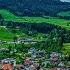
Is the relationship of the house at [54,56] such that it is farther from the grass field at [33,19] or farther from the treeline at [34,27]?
the grass field at [33,19]

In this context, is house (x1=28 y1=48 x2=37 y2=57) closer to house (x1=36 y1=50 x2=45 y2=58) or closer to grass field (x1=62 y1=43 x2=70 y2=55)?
house (x1=36 y1=50 x2=45 y2=58)

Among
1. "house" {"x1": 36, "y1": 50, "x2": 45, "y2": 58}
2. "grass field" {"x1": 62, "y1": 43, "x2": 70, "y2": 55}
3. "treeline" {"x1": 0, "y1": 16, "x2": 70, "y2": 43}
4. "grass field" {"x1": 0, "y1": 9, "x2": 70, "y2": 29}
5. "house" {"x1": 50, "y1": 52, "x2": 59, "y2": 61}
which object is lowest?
"grass field" {"x1": 0, "y1": 9, "x2": 70, "y2": 29}

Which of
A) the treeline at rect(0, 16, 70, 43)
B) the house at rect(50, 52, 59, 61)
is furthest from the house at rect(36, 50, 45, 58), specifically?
the treeline at rect(0, 16, 70, 43)

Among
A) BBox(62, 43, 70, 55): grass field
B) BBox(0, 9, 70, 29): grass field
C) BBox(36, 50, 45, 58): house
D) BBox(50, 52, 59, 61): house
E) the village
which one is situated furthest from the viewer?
BBox(0, 9, 70, 29): grass field

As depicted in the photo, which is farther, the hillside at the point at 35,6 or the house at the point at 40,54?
the hillside at the point at 35,6

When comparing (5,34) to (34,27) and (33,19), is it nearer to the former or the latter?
(34,27)

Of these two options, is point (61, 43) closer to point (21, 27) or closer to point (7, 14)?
point (21, 27)

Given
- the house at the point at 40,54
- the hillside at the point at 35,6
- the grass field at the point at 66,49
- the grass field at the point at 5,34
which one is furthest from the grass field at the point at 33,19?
the house at the point at 40,54

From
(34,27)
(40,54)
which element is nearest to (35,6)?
(34,27)

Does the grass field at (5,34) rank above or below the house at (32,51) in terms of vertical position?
below

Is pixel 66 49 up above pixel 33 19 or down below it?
above

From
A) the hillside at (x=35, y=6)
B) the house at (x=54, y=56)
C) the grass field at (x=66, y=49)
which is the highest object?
the house at (x=54, y=56)

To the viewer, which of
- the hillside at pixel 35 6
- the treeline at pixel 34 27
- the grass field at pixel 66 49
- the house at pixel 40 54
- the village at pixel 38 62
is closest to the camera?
the village at pixel 38 62
